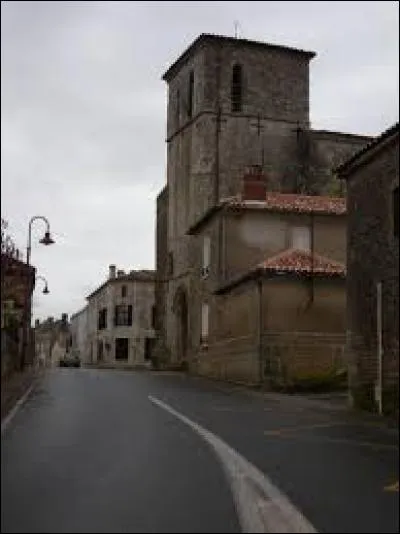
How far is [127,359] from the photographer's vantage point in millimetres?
94375

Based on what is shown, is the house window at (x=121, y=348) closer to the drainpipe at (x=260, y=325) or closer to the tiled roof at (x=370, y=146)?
the drainpipe at (x=260, y=325)

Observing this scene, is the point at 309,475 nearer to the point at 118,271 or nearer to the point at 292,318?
the point at 292,318

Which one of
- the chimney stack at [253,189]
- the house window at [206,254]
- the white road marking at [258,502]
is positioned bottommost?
the white road marking at [258,502]

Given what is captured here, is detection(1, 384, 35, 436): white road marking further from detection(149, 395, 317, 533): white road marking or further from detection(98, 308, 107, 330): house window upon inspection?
detection(98, 308, 107, 330): house window

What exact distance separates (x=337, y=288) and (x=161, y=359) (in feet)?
72.9

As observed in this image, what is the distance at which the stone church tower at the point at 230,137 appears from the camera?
5253 centimetres

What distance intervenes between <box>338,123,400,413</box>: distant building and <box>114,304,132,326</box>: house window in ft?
235

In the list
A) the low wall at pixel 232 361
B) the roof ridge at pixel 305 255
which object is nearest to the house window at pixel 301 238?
the roof ridge at pixel 305 255

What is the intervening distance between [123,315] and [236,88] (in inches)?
1846

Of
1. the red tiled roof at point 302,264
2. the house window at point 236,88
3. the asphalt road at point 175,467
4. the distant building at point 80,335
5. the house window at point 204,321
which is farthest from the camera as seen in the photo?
the distant building at point 80,335

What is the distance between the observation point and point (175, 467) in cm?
1257

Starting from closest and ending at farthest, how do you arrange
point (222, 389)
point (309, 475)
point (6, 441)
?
point (309, 475)
point (6, 441)
point (222, 389)

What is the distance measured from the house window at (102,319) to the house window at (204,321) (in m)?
53.5

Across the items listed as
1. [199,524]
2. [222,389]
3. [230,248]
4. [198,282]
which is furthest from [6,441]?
[198,282]
